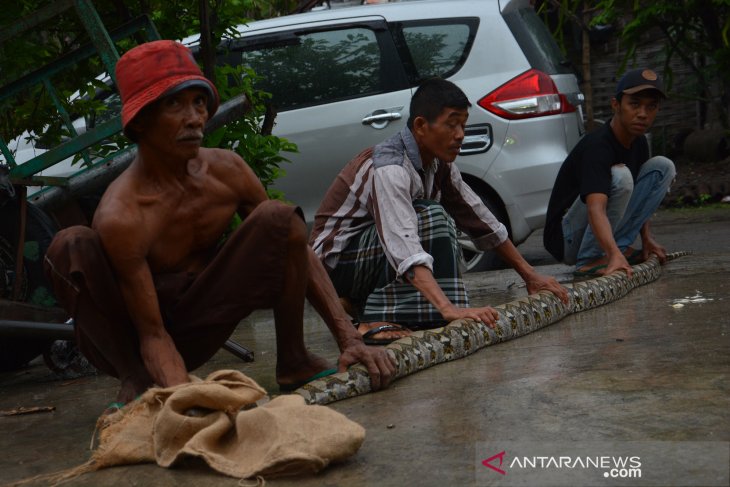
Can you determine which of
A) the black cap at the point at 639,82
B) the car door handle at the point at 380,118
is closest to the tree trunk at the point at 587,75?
the car door handle at the point at 380,118

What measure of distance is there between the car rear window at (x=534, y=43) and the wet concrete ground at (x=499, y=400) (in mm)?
2883

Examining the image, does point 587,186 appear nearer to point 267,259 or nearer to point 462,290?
point 462,290

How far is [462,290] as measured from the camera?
17.2 feet

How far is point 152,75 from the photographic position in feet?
12.2

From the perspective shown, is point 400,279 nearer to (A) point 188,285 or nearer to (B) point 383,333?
(B) point 383,333

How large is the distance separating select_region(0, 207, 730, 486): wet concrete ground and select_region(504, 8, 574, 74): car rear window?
9.46 feet

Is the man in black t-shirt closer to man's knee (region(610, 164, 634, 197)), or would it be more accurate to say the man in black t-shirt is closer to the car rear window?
man's knee (region(610, 164, 634, 197))

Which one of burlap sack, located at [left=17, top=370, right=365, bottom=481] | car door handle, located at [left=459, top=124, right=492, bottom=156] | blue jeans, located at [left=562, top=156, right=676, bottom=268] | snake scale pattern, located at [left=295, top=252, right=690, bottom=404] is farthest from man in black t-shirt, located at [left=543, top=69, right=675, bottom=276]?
burlap sack, located at [left=17, top=370, right=365, bottom=481]

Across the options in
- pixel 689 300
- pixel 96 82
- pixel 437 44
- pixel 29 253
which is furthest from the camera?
pixel 437 44

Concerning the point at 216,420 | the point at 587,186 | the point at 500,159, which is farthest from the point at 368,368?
the point at 500,159

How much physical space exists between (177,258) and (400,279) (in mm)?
1523

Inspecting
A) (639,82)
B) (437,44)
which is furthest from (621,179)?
(437,44)

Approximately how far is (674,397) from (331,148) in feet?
16.9

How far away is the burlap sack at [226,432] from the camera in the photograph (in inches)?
119
